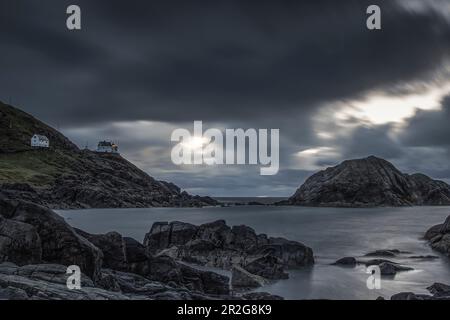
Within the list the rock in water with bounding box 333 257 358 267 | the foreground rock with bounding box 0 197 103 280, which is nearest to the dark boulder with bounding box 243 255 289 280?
the rock in water with bounding box 333 257 358 267

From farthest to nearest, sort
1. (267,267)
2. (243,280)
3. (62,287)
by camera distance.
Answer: (267,267), (243,280), (62,287)

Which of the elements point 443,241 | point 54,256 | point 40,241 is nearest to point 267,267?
point 54,256

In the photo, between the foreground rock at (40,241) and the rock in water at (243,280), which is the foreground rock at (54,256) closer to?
the foreground rock at (40,241)

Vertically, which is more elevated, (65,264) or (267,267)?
(65,264)

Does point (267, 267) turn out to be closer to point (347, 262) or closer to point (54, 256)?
point (347, 262)

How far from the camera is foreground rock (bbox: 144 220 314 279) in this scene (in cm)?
5319

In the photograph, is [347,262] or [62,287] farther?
[347,262]

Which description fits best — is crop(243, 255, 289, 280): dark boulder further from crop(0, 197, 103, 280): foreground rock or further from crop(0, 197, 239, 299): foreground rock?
crop(0, 197, 103, 280): foreground rock

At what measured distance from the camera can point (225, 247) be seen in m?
58.2

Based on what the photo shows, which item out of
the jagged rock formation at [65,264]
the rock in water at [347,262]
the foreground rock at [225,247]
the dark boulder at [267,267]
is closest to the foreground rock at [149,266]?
the jagged rock formation at [65,264]

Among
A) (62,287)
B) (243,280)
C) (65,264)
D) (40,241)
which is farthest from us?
(243,280)

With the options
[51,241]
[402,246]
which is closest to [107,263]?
[51,241]

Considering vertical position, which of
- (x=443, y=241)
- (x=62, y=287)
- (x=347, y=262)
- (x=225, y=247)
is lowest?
(x=347, y=262)
